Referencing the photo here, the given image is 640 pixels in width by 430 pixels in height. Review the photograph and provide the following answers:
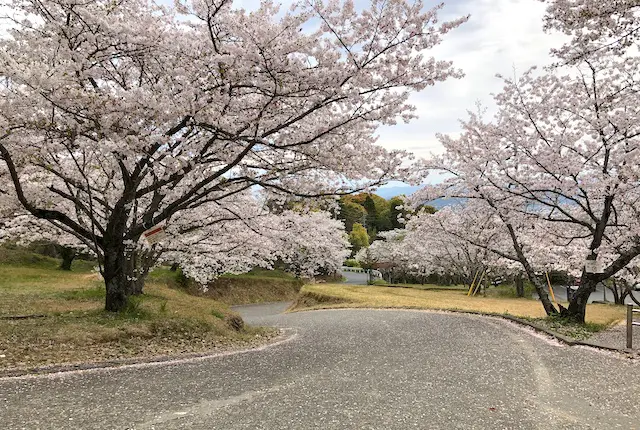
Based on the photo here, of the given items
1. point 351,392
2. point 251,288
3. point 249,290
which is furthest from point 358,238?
point 351,392

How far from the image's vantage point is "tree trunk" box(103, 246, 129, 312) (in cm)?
941

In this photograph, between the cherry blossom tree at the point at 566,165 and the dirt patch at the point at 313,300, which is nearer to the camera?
the cherry blossom tree at the point at 566,165

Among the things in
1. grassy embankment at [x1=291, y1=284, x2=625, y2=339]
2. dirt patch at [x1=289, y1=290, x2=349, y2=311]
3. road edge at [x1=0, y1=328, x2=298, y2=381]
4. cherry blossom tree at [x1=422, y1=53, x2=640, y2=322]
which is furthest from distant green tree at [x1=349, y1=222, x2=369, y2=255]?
road edge at [x1=0, y1=328, x2=298, y2=381]

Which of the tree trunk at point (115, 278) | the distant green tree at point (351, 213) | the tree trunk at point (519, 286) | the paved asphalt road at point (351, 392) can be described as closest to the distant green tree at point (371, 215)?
the distant green tree at point (351, 213)

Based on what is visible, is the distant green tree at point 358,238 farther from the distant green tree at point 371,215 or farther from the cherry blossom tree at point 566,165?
the cherry blossom tree at point 566,165

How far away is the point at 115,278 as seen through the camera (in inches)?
383

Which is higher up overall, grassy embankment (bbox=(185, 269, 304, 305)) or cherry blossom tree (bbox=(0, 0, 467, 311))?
cherry blossom tree (bbox=(0, 0, 467, 311))

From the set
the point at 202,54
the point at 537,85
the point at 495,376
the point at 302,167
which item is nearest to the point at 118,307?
the point at 302,167

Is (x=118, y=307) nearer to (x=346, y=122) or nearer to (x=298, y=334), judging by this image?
(x=298, y=334)

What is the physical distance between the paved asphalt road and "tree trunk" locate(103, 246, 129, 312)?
11.5ft

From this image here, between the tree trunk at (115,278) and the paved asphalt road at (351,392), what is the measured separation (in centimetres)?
352

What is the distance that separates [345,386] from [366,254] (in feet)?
152

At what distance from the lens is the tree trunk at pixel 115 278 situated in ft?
30.9

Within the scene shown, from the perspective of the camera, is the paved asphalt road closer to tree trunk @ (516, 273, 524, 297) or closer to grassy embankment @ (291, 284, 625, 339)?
grassy embankment @ (291, 284, 625, 339)
